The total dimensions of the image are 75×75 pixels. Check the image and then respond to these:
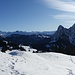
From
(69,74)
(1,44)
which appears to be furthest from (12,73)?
(1,44)

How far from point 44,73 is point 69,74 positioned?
3.19 m

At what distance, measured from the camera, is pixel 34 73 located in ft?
55.3

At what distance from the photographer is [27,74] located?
16.0m

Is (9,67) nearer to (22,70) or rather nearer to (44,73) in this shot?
(22,70)

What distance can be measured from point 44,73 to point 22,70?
93.6 inches

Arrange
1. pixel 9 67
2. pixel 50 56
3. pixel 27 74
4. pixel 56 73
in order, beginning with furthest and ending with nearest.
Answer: pixel 50 56 < pixel 56 73 < pixel 9 67 < pixel 27 74

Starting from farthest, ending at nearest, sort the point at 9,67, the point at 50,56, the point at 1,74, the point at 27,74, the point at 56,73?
the point at 50,56 < the point at 56,73 < the point at 9,67 < the point at 27,74 < the point at 1,74

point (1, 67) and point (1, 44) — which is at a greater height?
point (1, 67)

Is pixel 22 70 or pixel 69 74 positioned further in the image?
pixel 69 74

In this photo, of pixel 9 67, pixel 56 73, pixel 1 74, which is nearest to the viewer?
pixel 1 74

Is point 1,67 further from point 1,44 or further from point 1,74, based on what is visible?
point 1,44

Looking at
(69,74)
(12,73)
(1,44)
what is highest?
(12,73)

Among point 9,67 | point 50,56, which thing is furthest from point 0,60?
point 50,56

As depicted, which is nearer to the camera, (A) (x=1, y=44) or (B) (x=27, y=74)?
(B) (x=27, y=74)
